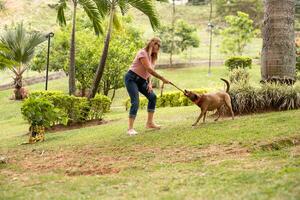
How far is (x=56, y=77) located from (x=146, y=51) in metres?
28.2

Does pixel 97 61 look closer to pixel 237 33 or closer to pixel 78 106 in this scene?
Answer: pixel 78 106

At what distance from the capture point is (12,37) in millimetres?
23969

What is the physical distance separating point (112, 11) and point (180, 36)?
2803 centimetres

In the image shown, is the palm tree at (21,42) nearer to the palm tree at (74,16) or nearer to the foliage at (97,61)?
the foliage at (97,61)

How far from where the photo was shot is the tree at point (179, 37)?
40656 millimetres

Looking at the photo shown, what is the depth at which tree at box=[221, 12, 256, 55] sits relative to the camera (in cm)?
3884

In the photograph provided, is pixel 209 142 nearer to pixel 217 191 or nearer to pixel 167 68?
pixel 217 191

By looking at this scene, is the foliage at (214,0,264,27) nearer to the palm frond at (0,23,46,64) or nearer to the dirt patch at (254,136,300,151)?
the palm frond at (0,23,46,64)

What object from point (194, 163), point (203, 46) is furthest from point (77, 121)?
point (203, 46)

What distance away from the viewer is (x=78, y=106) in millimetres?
12945

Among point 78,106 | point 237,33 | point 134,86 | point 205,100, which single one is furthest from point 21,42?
point 237,33

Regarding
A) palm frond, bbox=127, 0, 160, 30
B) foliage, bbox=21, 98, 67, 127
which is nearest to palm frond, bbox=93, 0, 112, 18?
palm frond, bbox=127, 0, 160, 30

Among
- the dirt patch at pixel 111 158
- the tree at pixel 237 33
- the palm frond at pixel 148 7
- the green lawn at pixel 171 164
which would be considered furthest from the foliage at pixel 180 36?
the dirt patch at pixel 111 158

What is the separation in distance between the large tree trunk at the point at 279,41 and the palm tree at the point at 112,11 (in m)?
4.20
